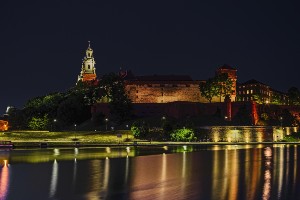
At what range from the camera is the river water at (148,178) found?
60.4 ft

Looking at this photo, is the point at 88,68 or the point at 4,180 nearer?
the point at 4,180

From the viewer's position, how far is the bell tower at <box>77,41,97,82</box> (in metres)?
105

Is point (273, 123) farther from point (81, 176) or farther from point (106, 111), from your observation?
point (81, 176)

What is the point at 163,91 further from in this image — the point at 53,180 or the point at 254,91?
the point at 53,180

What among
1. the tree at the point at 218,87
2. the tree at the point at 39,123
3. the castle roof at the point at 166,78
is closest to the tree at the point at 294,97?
the tree at the point at 218,87

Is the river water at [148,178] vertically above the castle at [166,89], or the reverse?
the castle at [166,89]

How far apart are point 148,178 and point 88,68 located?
8561 centimetres

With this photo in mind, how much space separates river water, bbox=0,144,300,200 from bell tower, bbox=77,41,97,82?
243 ft

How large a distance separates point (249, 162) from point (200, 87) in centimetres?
4575

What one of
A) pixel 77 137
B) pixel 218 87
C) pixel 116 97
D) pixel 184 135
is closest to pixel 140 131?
pixel 184 135

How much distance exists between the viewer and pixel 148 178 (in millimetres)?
22672

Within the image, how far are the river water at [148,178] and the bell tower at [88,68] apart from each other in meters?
74.1

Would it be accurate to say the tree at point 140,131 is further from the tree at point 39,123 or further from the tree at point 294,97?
the tree at point 294,97

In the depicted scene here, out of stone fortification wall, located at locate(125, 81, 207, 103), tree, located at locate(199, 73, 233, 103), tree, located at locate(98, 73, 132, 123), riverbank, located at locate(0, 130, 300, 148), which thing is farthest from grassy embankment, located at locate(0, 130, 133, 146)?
stone fortification wall, located at locate(125, 81, 207, 103)
